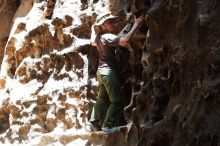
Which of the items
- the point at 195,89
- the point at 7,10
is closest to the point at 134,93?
the point at 195,89

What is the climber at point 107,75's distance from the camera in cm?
582

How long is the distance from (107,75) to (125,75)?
0.33 meters

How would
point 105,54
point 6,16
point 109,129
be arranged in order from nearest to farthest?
point 109,129, point 105,54, point 6,16

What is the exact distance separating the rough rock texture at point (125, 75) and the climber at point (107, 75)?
0.12 meters

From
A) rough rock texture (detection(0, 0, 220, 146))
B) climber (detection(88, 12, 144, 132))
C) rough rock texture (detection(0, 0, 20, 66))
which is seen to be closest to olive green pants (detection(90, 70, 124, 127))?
climber (detection(88, 12, 144, 132))

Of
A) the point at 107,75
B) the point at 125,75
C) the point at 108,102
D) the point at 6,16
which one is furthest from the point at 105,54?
the point at 6,16

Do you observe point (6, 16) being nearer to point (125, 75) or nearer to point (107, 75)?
point (125, 75)

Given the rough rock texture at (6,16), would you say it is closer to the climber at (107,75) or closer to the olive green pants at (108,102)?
the climber at (107,75)

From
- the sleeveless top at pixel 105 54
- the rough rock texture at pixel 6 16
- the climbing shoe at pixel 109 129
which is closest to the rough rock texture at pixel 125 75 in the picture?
the climbing shoe at pixel 109 129

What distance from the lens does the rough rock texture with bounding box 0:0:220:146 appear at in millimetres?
4035

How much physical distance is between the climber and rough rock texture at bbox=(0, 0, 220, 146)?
125mm

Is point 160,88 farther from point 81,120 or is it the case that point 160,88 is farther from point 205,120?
point 81,120

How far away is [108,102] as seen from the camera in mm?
6090

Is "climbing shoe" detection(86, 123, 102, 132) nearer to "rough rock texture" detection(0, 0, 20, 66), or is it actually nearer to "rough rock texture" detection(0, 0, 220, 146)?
"rough rock texture" detection(0, 0, 220, 146)
